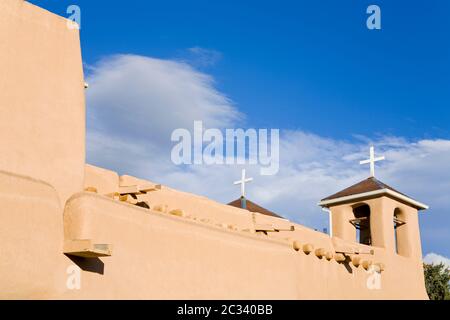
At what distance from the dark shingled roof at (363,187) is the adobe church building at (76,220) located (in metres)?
6.22

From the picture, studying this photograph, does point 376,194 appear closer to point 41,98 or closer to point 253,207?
point 253,207

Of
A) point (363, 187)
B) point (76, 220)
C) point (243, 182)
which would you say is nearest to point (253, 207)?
point (243, 182)

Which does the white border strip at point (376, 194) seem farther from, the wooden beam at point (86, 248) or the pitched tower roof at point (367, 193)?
the wooden beam at point (86, 248)

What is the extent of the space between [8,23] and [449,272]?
89.0 feet

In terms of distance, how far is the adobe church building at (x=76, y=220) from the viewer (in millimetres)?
7230

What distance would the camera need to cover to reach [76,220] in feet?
26.0

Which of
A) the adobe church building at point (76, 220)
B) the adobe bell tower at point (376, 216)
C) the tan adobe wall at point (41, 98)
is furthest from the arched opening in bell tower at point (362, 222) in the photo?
the tan adobe wall at point (41, 98)

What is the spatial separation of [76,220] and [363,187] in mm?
12327

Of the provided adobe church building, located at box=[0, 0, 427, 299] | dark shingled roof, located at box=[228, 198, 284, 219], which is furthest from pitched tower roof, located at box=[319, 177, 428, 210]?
adobe church building, located at box=[0, 0, 427, 299]

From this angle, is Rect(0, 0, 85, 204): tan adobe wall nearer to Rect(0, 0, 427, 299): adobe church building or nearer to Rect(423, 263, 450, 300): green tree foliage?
Rect(0, 0, 427, 299): adobe church building

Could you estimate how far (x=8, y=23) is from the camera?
812 cm

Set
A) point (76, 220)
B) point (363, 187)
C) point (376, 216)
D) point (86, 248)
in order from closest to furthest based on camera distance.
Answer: point (86, 248), point (76, 220), point (376, 216), point (363, 187)

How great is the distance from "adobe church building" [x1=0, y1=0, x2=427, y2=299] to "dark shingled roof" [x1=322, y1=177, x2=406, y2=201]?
6220 mm
